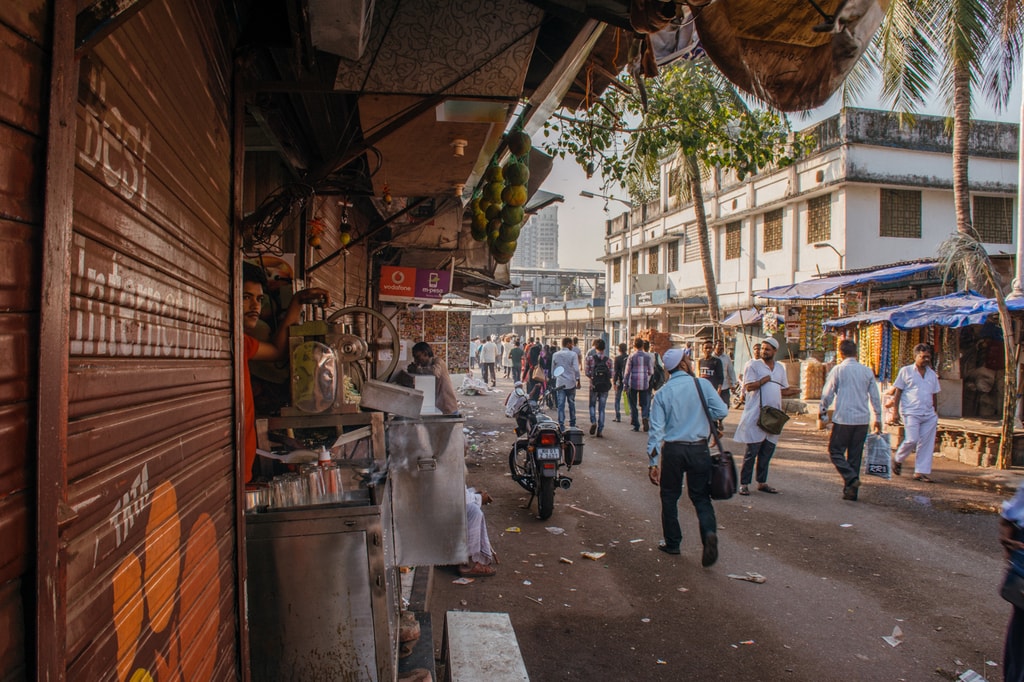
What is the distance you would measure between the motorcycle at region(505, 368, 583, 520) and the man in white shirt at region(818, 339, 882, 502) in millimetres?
3183

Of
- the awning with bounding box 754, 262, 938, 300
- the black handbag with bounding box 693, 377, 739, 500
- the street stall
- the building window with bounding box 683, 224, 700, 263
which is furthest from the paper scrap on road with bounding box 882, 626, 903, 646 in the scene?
the building window with bounding box 683, 224, 700, 263

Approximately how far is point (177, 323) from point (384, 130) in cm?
172

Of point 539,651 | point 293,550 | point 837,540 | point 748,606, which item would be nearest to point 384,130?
point 293,550

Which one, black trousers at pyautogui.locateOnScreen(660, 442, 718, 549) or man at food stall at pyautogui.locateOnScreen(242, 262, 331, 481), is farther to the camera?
black trousers at pyautogui.locateOnScreen(660, 442, 718, 549)

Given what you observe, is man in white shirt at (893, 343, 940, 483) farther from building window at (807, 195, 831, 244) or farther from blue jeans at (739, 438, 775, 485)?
building window at (807, 195, 831, 244)

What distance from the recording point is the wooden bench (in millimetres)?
3412

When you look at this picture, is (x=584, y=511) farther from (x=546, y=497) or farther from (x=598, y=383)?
(x=598, y=383)

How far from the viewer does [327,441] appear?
404cm

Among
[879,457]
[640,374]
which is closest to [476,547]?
[879,457]

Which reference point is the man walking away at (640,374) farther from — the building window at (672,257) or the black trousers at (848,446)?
the building window at (672,257)

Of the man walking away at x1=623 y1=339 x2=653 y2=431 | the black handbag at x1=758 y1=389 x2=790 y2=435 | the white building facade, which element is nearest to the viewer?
the black handbag at x1=758 y1=389 x2=790 y2=435

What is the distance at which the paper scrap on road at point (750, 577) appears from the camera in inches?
210

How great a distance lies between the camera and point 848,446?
26.6 ft

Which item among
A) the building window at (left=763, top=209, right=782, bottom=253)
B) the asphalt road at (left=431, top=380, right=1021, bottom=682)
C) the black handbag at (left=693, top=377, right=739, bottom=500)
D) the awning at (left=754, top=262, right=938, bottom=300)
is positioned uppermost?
the building window at (left=763, top=209, right=782, bottom=253)
